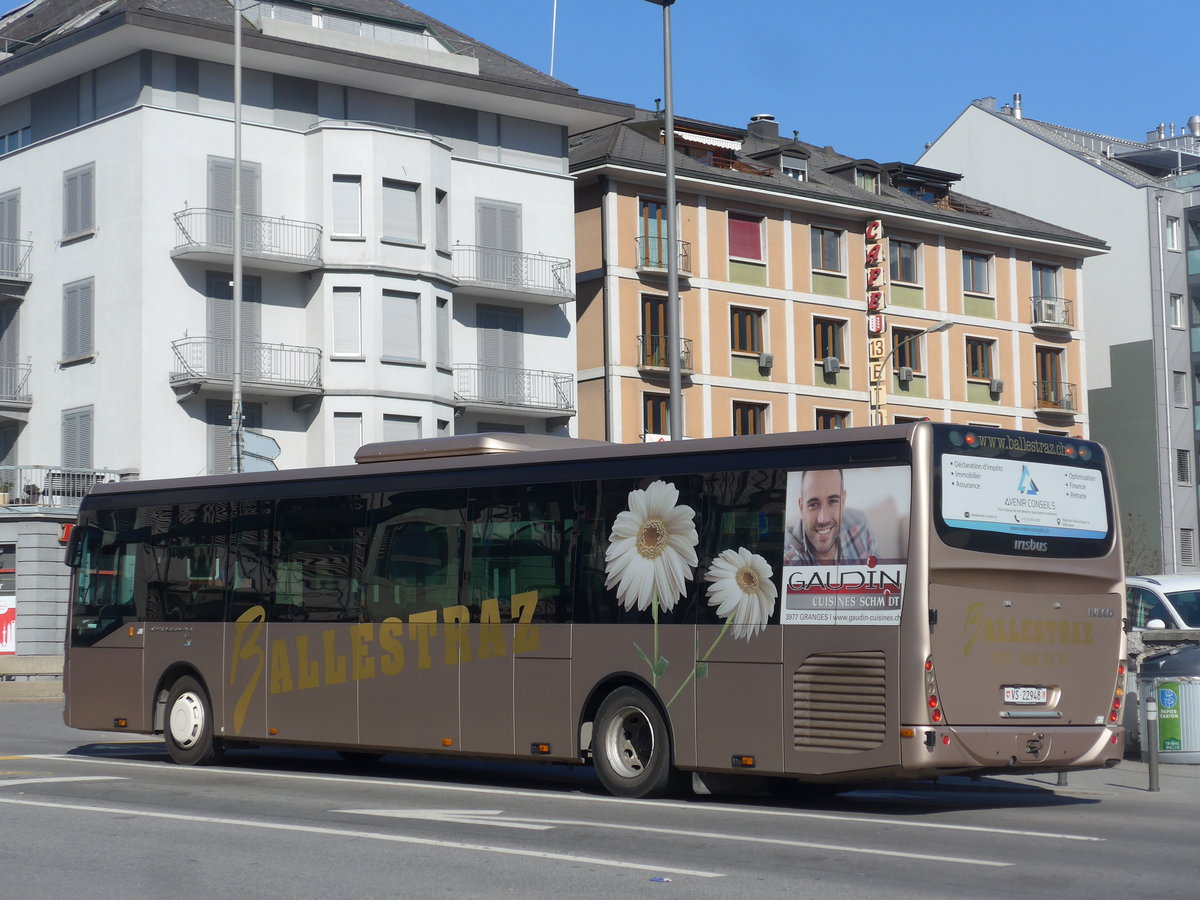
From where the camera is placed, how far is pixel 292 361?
42.0m

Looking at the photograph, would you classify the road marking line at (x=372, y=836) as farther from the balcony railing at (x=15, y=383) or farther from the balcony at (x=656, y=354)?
the balcony at (x=656, y=354)

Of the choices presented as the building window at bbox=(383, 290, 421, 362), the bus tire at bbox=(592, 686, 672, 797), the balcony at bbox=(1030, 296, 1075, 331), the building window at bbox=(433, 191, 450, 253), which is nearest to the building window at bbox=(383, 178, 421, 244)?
the building window at bbox=(433, 191, 450, 253)

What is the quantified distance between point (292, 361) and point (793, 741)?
30.5 metres

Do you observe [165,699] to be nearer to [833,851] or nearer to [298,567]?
[298,567]

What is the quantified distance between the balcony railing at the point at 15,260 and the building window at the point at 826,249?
2287cm

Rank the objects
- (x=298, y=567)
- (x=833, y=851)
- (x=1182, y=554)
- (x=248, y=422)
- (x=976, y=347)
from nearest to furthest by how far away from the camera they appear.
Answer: (x=833, y=851) → (x=298, y=567) → (x=248, y=422) → (x=976, y=347) → (x=1182, y=554)

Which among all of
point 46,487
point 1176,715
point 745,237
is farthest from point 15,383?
point 1176,715

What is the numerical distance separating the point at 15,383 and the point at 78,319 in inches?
120

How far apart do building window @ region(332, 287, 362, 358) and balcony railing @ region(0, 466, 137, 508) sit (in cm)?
635

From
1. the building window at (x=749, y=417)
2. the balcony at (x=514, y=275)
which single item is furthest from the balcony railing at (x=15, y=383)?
the building window at (x=749, y=417)

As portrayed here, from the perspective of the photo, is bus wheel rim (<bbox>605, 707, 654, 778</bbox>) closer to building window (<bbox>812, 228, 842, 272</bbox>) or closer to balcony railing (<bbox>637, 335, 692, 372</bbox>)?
balcony railing (<bbox>637, 335, 692, 372</bbox>)

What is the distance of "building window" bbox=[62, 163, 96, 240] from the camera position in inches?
1645

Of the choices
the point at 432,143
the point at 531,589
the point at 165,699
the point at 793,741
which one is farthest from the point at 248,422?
the point at 793,741

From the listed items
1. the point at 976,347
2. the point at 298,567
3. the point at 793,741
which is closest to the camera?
the point at 793,741
